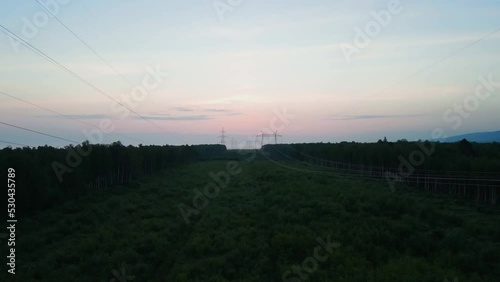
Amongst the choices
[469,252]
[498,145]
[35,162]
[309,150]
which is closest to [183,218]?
[35,162]

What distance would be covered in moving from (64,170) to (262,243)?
24635 millimetres

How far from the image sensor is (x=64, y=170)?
3525cm

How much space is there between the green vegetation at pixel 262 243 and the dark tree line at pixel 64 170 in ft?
5.95

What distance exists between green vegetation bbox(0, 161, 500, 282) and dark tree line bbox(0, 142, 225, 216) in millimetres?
1813

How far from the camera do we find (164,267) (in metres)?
14.9

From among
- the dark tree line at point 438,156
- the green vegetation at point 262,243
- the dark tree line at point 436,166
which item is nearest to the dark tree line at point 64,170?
the green vegetation at point 262,243

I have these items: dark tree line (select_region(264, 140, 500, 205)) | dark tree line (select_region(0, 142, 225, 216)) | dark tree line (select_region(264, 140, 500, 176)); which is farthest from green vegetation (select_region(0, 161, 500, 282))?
dark tree line (select_region(264, 140, 500, 176))

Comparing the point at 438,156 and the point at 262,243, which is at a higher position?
the point at 438,156

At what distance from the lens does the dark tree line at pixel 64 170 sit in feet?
88.6

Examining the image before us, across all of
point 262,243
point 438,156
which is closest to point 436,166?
point 438,156

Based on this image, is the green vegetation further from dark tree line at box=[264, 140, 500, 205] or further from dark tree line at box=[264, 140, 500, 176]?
dark tree line at box=[264, 140, 500, 176]

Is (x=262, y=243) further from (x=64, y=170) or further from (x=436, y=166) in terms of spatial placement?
(x=436, y=166)

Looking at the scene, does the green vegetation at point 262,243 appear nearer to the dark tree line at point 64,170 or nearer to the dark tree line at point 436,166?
the dark tree line at point 64,170

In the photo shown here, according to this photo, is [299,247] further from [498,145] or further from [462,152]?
[498,145]
